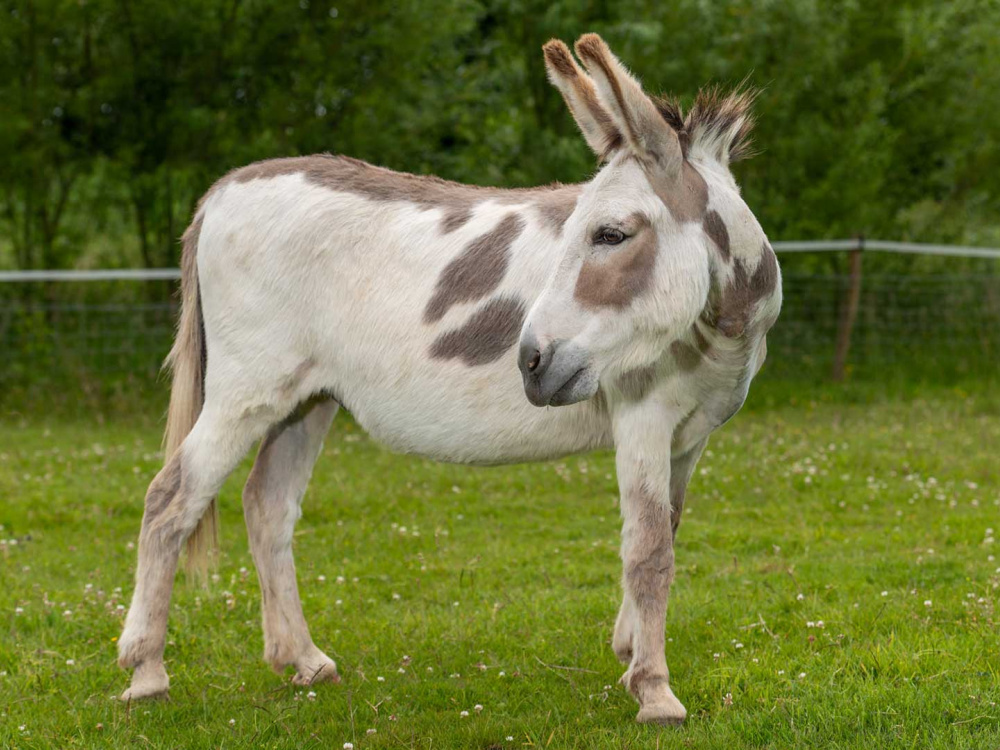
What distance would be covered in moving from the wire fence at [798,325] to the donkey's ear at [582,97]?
27.7 feet

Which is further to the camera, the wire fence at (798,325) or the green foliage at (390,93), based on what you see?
the green foliage at (390,93)

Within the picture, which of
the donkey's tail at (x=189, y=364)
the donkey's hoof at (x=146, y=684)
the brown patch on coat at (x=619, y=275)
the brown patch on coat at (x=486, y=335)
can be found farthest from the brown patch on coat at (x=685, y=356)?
the donkey's hoof at (x=146, y=684)

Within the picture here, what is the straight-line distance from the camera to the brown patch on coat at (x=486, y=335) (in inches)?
150

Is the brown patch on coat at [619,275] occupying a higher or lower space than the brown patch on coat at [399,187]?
lower

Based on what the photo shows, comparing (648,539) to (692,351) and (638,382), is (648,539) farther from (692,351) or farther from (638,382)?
(692,351)

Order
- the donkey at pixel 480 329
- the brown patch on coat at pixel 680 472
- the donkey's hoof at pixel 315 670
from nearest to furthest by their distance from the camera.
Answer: the donkey at pixel 480 329, the brown patch on coat at pixel 680 472, the donkey's hoof at pixel 315 670

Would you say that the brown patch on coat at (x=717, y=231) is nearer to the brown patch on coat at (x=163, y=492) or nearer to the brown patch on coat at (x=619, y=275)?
the brown patch on coat at (x=619, y=275)

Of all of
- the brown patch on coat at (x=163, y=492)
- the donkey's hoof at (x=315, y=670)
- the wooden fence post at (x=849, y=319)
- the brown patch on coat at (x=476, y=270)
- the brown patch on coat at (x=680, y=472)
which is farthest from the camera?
the wooden fence post at (x=849, y=319)

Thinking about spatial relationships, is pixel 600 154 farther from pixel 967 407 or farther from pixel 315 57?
pixel 315 57

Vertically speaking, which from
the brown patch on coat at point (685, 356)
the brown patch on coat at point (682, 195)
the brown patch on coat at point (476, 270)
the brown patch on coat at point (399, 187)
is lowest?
the brown patch on coat at point (685, 356)

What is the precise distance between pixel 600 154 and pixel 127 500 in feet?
16.7

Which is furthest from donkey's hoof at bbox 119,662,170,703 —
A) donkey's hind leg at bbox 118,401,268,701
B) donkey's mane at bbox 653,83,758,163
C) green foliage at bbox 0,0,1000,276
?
green foliage at bbox 0,0,1000,276

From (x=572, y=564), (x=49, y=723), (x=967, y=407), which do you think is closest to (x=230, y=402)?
(x=49, y=723)

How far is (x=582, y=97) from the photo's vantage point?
11.4 ft
